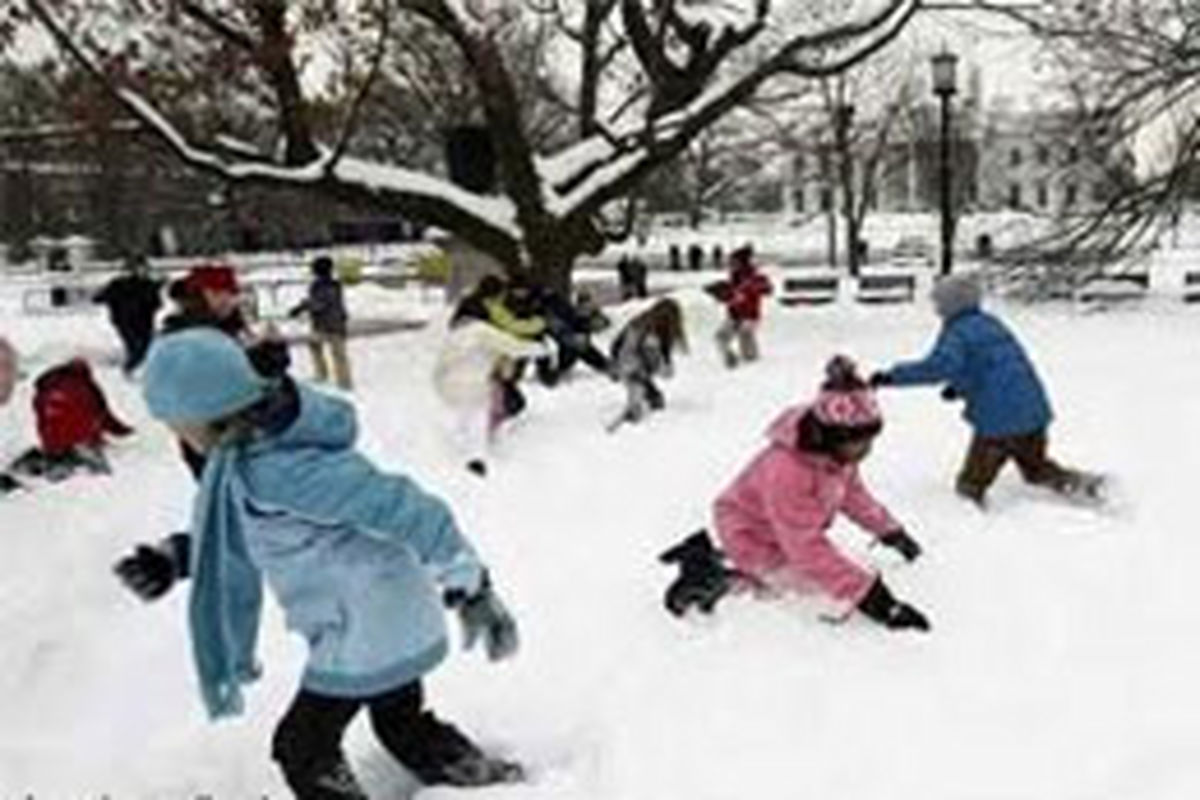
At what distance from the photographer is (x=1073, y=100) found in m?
22.7

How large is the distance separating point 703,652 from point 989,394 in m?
3.21

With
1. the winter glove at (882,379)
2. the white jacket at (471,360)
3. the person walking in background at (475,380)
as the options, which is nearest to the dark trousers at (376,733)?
the winter glove at (882,379)

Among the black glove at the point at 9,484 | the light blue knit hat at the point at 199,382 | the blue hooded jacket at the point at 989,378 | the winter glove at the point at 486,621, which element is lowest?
the black glove at the point at 9,484

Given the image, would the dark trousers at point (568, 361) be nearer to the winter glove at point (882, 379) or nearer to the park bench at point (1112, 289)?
the winter glove at point (882, 379)

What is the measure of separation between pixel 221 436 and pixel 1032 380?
5.29 meters

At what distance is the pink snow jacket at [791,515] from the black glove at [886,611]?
2.0 inches

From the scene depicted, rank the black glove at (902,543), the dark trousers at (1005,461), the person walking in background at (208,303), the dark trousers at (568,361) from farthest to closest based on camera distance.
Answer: the dark trousers at (568,361), the person walking in background at (208,303), the dark trousers at (1005,461), the black glove at (902,543)

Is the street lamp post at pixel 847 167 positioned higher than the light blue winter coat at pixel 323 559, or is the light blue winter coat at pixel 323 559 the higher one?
the light blue winter coat at pixel 323 559

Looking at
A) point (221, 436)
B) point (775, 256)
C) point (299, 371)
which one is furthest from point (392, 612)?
point (775, 256)

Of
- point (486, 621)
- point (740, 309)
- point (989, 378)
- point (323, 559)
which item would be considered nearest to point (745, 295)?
point (740, 309)

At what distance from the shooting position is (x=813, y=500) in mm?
6660

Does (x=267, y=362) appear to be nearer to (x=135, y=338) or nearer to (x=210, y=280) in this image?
(x=210, y=280)

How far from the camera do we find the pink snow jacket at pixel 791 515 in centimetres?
652

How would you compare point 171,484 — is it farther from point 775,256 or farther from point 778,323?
point 775,256
